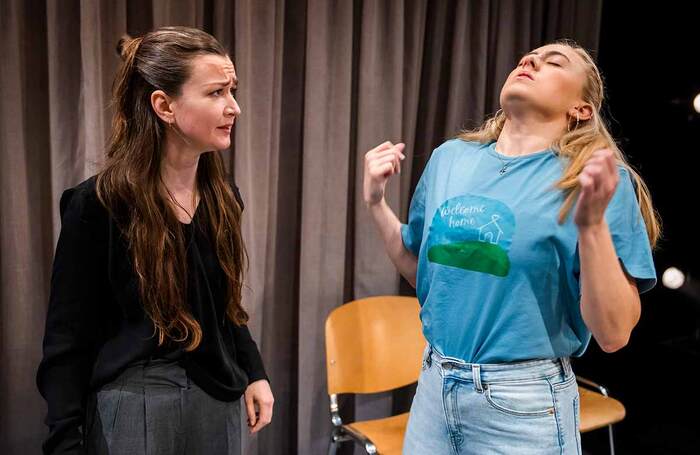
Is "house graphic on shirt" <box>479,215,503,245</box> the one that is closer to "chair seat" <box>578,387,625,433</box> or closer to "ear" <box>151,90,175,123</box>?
"ear" <box>151,90,175,123</box>

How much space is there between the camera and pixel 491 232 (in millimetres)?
1215

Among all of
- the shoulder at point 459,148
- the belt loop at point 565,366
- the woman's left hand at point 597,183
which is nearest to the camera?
the woman's left hand at point 597,183

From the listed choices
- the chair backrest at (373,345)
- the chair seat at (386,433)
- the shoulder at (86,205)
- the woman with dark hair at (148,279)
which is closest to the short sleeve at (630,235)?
the woman with dark hair at (148,279)

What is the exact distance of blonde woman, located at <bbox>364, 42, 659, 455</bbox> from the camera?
116 centimetres

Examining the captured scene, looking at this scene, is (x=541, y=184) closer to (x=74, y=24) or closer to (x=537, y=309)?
(x=537, y=309)

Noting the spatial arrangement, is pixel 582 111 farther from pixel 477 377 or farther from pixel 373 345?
pixel 373 345

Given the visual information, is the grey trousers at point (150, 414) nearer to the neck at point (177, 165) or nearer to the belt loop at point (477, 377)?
the neck at point (177, 165)

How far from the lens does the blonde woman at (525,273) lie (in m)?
1.16

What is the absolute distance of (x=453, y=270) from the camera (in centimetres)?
127

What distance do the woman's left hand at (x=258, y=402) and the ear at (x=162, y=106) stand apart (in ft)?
1.99

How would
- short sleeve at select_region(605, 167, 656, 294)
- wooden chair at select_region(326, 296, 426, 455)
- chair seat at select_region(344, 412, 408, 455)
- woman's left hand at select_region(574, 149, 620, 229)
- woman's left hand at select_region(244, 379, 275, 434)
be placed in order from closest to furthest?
1. woman's left hand at select_region(574, 149, 620, 229)
2. short sleeve at select_region(605, 167, 656, 294)
3. woman's left hand at select_region(244, 379, 275, 434)
4. chair seat at select_region(344, 412, 408, 455)
5. wooden chair at select_region(326, 296, 426, 455)

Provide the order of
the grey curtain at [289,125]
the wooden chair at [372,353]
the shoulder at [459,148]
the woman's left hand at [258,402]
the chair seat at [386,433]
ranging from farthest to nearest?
the wooden chair at [372,353] < the chair seat at [386,433] < the grey curtain at [289,125] < the woman's left hand at [258,402] < the shoulder at [459,148]

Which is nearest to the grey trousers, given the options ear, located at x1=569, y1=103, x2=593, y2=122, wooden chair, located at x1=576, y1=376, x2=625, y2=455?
ear, located at x1=569, y1=103, x2=593, y2=122

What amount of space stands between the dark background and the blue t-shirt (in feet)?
5.07
